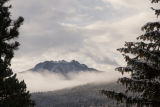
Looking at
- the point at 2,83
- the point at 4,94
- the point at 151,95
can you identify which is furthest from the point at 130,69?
the point at 4,94

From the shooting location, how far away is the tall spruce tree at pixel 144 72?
1473 centimetres

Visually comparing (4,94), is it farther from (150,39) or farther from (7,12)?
(150,39)

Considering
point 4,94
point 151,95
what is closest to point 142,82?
point 151,95

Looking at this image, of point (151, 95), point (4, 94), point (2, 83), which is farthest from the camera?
point (4, 94)

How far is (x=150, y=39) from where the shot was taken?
15.3 m

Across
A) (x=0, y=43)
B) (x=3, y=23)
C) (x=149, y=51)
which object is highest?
(x=3, y=23)

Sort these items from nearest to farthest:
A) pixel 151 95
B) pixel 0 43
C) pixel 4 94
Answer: pixel 151 95 < pixel 0 43 < pixel 4 94

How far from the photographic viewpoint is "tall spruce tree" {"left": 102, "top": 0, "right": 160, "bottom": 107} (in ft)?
48.3

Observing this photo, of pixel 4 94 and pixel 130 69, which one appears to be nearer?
pixel 130 69

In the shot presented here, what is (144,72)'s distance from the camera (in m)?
15.3

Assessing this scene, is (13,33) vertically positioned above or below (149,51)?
above

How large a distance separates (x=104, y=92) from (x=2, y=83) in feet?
40.7

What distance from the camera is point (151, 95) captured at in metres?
14.6

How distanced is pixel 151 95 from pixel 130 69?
1588 mm
